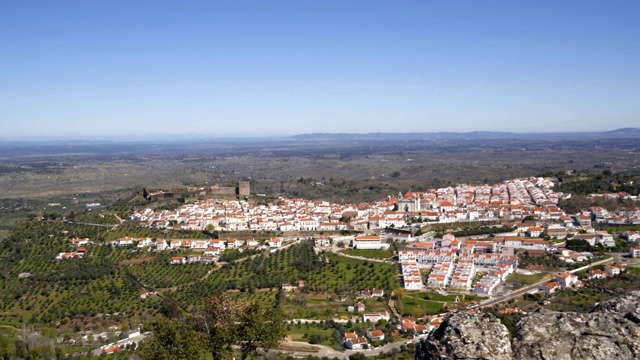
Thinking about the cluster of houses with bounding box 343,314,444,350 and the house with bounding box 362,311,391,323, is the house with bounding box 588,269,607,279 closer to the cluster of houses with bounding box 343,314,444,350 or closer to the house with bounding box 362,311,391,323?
the cluster of houses with bounding box 343,314,444,350

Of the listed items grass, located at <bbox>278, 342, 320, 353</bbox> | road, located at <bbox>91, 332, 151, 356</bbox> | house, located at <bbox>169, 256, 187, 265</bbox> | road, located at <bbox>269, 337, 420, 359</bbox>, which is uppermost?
house, located at <bbox>169, 256, 187, 265</bbox>

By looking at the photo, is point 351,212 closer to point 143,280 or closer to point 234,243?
point 234,243

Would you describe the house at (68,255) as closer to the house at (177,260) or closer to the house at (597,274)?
the house at (177,260)

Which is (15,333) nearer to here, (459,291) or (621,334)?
(459,291)


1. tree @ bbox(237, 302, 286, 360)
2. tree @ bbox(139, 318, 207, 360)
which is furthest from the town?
tree @ bbox(139, 318, 207, 360)

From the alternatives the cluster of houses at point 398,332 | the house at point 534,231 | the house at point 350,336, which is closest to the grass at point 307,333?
the house at point 350,336
